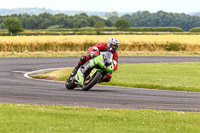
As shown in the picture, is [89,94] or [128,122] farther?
[89,94]

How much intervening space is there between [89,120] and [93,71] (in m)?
5.54

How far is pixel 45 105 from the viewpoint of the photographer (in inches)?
487

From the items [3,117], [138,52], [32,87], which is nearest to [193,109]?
[3,117]

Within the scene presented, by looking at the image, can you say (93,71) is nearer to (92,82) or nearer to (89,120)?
(92,82)

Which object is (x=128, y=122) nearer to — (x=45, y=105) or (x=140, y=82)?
(x=45, y=105)

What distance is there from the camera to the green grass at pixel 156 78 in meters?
18.5

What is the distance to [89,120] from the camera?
10.1 meters

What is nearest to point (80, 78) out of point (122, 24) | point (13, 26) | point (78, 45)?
point (78, 45)

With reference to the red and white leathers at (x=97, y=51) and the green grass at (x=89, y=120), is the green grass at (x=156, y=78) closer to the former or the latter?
the red and white leathers at (x=97, y=51)

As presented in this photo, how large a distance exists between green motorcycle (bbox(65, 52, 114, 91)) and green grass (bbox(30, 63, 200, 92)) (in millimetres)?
3148

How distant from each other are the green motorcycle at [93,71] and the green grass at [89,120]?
3.72 m

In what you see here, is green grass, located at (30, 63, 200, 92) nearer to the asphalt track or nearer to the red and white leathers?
the asphalt track

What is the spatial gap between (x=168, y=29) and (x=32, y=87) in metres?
135

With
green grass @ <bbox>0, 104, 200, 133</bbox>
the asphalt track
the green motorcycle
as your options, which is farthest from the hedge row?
green grass @ <bbox>0, 104, 200, 133</bbox>
